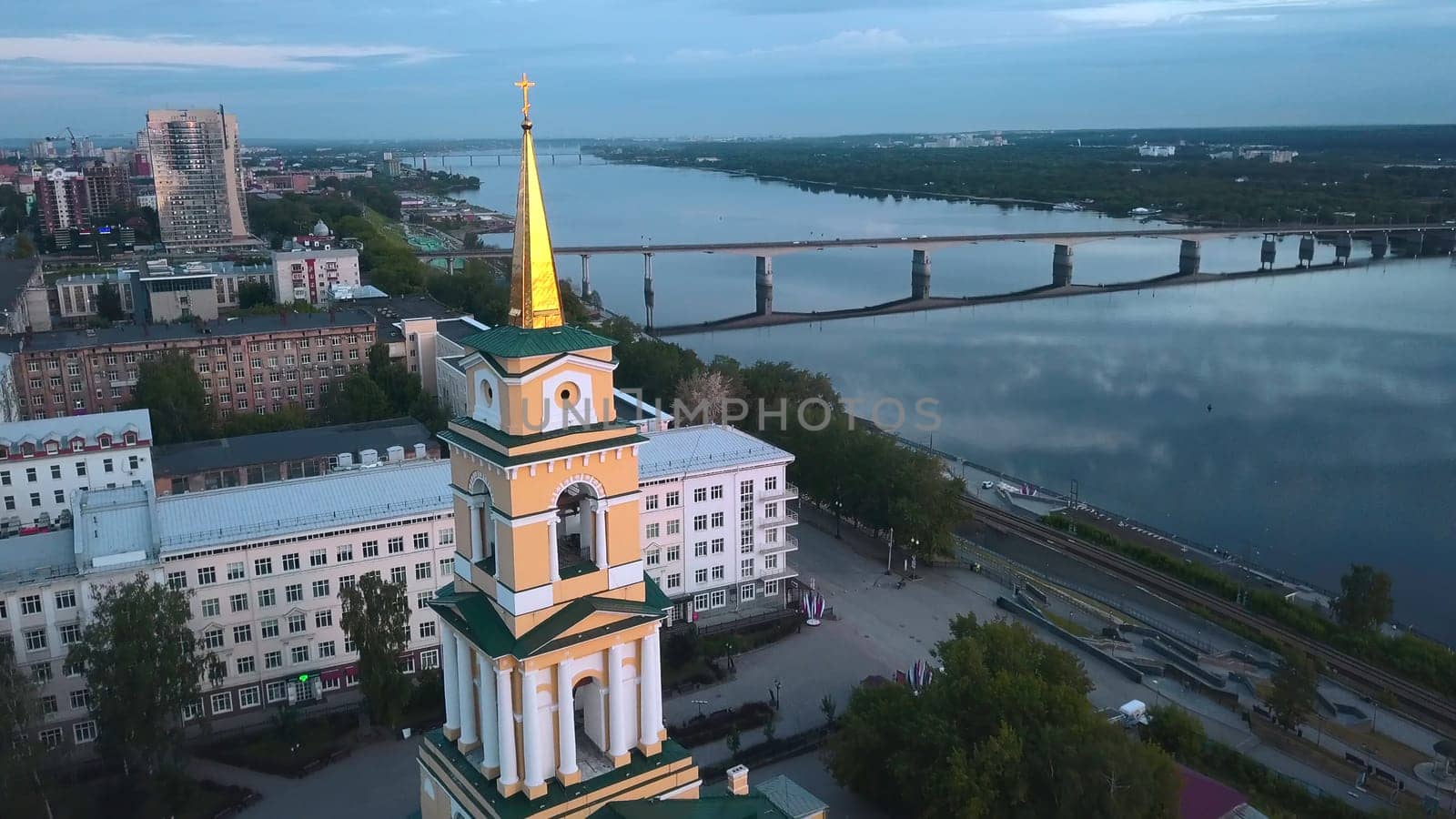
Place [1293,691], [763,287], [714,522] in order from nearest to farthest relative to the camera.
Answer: [1293,691]
[714,522]
[763,287]

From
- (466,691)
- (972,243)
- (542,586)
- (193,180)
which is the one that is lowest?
(466,691)

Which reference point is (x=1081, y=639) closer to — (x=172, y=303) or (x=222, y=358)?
(x=222, y=358)

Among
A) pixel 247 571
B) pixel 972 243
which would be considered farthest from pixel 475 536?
pixel 972 243

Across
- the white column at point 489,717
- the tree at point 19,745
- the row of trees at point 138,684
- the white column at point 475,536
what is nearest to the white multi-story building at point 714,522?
the row of trees at point 138,684

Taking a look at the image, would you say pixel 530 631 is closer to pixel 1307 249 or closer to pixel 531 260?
pixel 531 260

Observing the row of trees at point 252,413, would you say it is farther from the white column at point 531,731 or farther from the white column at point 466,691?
the white column at point 531,731

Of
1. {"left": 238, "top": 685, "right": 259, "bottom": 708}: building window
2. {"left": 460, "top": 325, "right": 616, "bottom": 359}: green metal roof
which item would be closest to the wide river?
{"left": 460, "top": 325, "right": 616, "bottom": 359}: green metal roof
